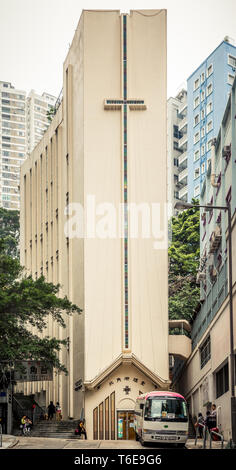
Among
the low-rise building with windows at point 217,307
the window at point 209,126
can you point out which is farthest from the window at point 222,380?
the window at point 209,126

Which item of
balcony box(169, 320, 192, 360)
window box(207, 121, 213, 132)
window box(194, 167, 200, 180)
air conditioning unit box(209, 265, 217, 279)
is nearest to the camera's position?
air conditioning unit box(209, 265, 217, 279)

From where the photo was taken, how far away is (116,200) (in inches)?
2235

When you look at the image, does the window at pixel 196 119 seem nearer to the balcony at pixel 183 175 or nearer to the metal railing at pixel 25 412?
the balcony at pixel 183 175

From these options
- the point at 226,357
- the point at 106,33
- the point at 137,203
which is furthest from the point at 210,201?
the point at 226,357

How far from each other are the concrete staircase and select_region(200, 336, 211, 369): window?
9808mm

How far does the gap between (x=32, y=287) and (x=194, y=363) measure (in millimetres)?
14688

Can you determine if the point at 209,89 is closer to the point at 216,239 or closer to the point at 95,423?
the point at 95,423

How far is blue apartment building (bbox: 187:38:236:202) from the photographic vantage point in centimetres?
9406

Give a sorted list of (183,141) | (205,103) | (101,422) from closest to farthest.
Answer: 1. (101,422)
2. (205,103)
3. (183,141)

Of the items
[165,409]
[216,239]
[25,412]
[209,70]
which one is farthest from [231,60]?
[165,409]

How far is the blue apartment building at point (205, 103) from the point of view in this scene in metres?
94.1

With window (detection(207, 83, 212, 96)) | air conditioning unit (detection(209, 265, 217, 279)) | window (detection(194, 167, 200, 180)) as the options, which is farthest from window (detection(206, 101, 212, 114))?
air conditioning unit (detection(209, 265, 217, 279))

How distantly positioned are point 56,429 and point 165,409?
23.0m

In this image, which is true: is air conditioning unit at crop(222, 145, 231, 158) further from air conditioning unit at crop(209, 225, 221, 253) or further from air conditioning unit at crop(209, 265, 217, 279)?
air conditioning unit at crop(209, 265, 217, 279)
